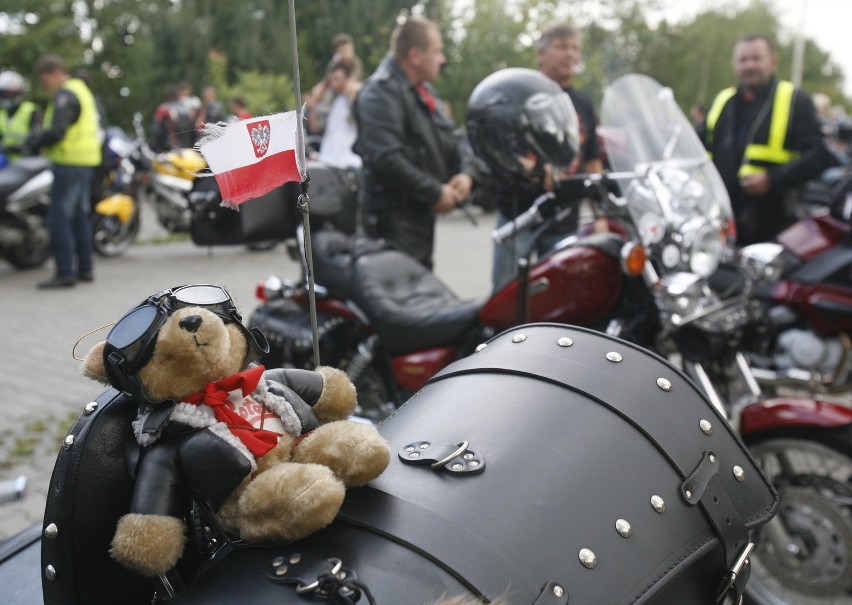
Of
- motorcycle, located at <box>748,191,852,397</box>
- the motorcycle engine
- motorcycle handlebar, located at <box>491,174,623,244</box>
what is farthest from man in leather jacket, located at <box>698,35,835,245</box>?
motorcycle handlebar, located at <box>491,174,623,244</box>

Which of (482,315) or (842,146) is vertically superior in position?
(482,315)

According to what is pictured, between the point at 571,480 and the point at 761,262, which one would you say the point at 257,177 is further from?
the point at 761,262

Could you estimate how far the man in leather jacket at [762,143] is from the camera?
427 centimetres

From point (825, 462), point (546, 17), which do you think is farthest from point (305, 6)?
point (825, 462)

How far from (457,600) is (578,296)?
1.88 meters

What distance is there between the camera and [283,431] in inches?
46.4

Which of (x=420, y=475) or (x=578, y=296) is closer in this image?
(x=420, y=475)

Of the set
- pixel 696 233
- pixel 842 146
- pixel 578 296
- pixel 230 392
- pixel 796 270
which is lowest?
pixel 842 146

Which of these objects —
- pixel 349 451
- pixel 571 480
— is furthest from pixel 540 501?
pixel 349 451

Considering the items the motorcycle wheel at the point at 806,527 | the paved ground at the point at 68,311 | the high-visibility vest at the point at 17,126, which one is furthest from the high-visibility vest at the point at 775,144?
the high-visibility vest at the point at 17,126

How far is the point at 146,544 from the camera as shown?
98 cm

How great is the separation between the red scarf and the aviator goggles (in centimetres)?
8

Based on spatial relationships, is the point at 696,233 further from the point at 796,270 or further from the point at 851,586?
the point at 796,270

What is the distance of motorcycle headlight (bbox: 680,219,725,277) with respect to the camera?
8.27 feet
